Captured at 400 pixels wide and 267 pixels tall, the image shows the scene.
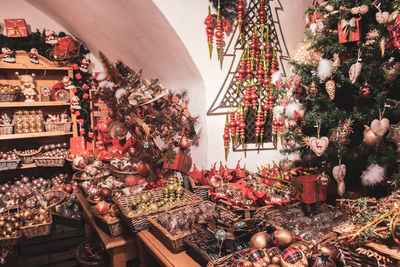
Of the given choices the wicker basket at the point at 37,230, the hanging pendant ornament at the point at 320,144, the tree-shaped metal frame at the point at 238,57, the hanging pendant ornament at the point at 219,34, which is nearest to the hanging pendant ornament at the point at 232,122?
the tree-shaped metal frame at the point at 238,57

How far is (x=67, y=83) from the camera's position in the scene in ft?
10.7

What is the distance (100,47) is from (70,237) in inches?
86.9

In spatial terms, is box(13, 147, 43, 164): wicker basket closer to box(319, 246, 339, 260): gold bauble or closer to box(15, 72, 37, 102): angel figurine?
box(15, 72, 37, 102): angel figurine

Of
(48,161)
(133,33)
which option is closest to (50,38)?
(133,33)

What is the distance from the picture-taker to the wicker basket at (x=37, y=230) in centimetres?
240

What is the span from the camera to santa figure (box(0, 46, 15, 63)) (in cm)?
292

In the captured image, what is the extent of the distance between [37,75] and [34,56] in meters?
0.31

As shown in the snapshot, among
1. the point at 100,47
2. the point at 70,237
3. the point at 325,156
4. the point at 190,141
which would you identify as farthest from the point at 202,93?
the point at 70,237

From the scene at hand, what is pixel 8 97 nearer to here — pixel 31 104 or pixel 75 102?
pixel 31 104

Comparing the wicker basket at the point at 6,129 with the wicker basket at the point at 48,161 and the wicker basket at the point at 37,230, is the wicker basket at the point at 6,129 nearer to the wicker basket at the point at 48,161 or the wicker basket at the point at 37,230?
the wicker basket at the point at 48,161

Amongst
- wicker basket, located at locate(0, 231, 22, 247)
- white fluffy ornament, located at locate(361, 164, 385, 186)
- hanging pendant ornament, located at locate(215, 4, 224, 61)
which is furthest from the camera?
wicker basket, located at locate(0, 231, 22, 247)

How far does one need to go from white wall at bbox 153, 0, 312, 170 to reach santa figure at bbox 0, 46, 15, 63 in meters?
2.05

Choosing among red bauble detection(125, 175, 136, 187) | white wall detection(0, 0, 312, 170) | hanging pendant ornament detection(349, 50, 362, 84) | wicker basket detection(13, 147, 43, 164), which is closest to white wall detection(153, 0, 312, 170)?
white wall detection(0, 0, 312, 170)

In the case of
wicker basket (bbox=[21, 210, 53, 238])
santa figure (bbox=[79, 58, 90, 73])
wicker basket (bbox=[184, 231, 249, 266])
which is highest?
santa figure (bbox=[79, 58, 90, 73])
